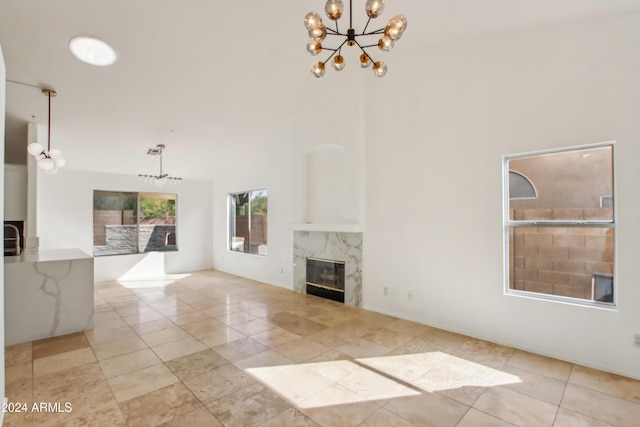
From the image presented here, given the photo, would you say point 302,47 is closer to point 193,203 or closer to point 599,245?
point 599,245

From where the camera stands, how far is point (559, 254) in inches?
134

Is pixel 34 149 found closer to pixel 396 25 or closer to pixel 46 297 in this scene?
pixel 46 297

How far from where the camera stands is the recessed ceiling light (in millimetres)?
3301

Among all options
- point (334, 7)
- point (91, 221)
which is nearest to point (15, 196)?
point (91, 221)

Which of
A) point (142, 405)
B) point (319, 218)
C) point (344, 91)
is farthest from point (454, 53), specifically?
point (142, 405)

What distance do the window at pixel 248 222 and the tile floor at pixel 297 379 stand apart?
297cm

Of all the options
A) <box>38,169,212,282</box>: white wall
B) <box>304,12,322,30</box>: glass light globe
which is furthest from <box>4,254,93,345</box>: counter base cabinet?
<box>304,12,322,30</box>: glass light globe

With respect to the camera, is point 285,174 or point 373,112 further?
point 285,174

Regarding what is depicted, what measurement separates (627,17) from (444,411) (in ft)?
12.6

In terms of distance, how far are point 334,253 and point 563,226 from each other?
3.26 metres

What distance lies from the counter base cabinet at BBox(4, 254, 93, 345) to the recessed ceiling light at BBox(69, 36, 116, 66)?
2500mm

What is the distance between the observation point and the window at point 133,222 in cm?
720

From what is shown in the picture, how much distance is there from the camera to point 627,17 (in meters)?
2.88

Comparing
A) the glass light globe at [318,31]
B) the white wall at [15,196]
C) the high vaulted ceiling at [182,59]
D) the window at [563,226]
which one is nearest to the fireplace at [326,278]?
the window at [563,226]
